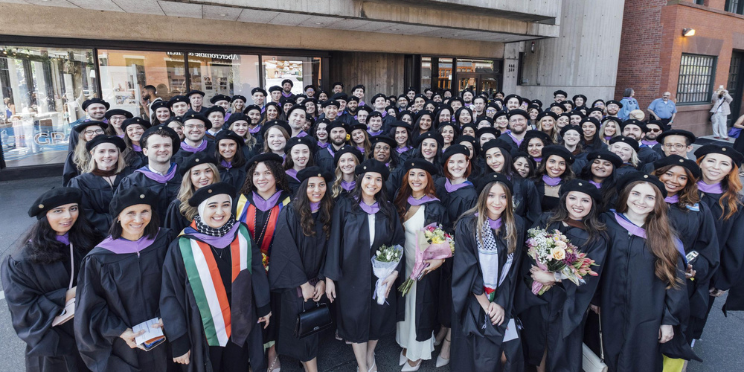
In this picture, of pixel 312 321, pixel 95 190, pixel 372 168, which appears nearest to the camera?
pixel 312 321

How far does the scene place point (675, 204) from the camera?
3773 mm

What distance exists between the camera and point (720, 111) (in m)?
16.9

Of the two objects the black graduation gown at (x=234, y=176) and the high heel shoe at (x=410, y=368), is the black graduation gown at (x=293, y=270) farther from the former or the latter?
the black graduation gown at (x=234, y=176)

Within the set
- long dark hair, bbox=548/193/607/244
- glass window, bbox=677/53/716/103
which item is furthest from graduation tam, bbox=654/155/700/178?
glass window, bbox=677/53/716/103

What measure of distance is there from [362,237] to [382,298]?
576 mm

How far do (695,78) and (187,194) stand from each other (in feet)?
70.7

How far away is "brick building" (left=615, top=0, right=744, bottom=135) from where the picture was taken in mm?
15922

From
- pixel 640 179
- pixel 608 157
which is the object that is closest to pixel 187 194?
pixel 640 179

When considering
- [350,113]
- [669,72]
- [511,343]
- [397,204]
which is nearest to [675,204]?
[511,343]

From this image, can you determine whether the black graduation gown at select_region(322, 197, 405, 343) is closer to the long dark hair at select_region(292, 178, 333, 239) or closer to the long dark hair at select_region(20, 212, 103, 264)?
the long dark hair at select_region(292, 178, 333, 239)

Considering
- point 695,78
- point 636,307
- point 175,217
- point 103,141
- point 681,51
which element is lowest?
point 636,307

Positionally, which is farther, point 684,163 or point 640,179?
point 684,163

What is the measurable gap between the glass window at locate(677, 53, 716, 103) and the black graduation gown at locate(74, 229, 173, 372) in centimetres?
2059

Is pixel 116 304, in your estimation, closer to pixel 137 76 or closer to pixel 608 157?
pixel 608 157
